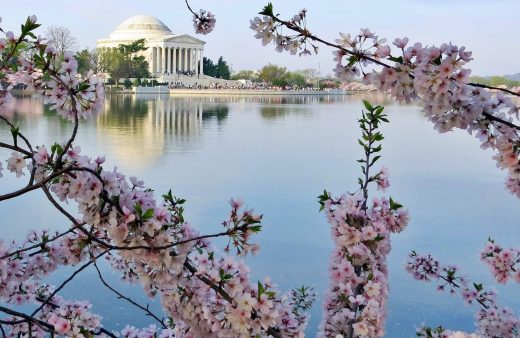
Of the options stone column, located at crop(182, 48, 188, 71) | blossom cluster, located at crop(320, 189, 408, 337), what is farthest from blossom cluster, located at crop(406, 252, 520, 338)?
stone column, located at crop(182, 48, 188, 71)

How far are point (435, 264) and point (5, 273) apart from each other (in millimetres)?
2101

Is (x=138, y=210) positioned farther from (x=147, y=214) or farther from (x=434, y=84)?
(x=434, y=84)

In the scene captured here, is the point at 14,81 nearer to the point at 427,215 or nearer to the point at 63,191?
the point at 63,191

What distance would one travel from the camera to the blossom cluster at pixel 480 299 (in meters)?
3.10

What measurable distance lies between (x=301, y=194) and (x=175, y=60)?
279ft

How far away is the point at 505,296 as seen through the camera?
6109 millimetres

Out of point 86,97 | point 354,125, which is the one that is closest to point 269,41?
point 86,97

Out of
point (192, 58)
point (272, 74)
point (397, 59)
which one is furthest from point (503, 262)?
point (272, 74)

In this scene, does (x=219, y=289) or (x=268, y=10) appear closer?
(x=219, y=289)

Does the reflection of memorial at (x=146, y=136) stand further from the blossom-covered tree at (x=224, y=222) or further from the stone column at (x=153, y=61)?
the stone column at (x=153, y=61)

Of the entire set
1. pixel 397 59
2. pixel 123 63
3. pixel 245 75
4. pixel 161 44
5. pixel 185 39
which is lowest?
pixel 397 59

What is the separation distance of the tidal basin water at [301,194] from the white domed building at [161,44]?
70191 mm

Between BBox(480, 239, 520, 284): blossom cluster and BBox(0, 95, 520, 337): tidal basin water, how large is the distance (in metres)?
1.00

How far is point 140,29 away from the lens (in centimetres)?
9544
